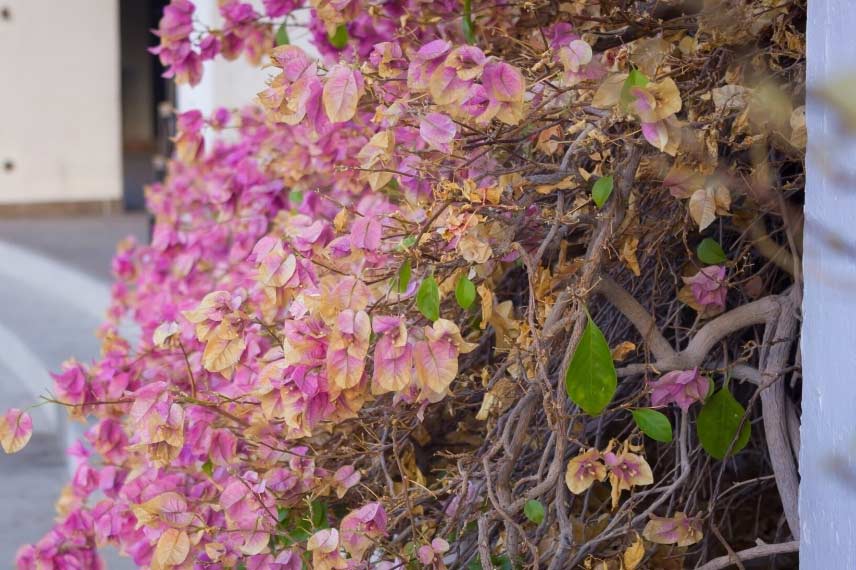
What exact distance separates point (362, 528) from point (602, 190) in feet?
1.52

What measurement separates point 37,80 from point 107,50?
0.60 m

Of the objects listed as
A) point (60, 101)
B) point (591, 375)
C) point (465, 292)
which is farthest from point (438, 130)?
point (60, 101)

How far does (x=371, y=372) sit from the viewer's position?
4.25ft

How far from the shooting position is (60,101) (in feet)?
29.8

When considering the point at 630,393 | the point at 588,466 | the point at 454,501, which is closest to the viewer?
the point at 588,466

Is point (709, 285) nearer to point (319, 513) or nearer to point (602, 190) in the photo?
point (602, 190)

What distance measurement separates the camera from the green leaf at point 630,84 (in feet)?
3.59

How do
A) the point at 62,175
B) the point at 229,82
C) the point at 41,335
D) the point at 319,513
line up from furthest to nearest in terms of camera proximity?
the point at 62,175 < the point at 41,335 < the point at 229,82 < the point at 319,513

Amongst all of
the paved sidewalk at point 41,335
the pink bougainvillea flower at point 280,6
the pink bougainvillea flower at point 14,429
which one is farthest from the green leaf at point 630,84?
the paved sidewalk at point 41,335

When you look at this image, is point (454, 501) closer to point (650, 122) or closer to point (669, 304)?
point (669, 304)

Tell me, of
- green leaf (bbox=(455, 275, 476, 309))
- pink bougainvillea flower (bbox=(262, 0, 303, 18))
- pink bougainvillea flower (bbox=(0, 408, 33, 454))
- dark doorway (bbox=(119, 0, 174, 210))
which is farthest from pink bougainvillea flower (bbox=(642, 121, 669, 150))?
dark doorway (bbox=(119, 0, 174, 210))

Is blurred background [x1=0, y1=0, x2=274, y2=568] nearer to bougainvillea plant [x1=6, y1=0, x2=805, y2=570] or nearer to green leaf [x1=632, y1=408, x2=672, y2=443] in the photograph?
bougainvillea plant [x1=6, y1=0, x2=805, y2=570]

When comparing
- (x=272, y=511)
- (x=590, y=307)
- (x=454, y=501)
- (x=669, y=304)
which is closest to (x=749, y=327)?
(x=669, y=304)

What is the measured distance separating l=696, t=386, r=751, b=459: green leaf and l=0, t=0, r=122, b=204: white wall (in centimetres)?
852
